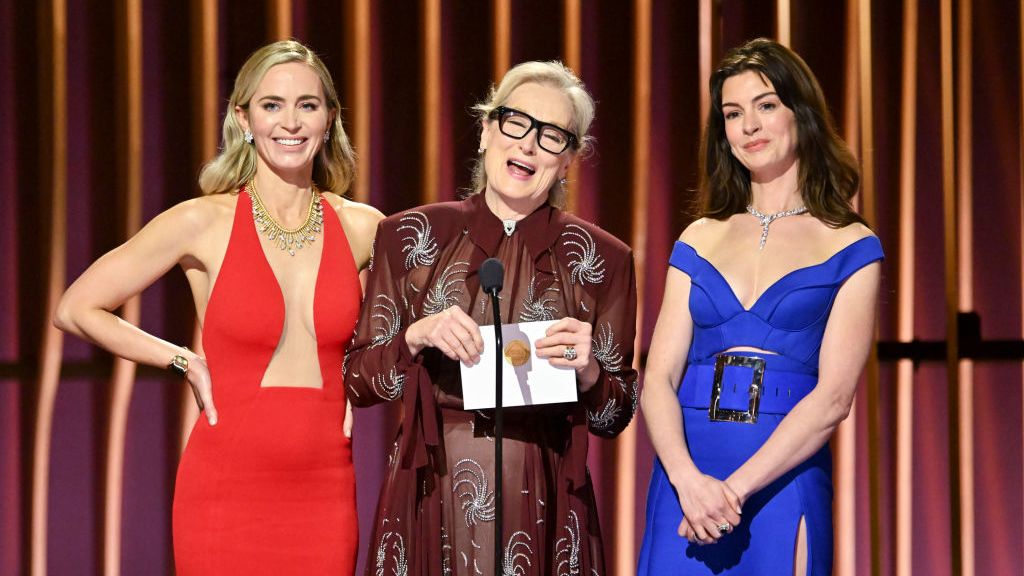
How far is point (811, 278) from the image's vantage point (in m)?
2.04

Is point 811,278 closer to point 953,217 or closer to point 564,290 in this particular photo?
point 564,290

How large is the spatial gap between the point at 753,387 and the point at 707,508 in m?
0.24

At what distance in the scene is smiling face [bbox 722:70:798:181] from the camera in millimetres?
2125

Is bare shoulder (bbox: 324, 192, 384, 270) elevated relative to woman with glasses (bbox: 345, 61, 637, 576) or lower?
elevated

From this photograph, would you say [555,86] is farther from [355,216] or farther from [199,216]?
[199,216]

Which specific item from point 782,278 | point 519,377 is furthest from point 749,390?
point 519,377

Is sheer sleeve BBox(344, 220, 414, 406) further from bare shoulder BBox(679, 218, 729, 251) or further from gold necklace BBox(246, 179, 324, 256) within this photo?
bare shoulder BBox(679, 218, 729, 251)

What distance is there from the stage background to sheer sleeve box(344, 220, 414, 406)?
1.65 m

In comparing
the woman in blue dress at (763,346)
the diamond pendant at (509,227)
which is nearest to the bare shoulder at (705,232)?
the woman in blue dress at (763,346)

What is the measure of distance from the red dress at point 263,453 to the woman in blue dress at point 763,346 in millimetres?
661

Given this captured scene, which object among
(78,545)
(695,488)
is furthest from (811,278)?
(78,545)

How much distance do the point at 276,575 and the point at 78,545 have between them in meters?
1.68

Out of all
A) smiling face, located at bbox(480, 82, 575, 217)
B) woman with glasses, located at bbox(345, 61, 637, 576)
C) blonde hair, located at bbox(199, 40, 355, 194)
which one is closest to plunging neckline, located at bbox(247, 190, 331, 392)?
blonde hair, located at bbox(199, 40, 355, 194)

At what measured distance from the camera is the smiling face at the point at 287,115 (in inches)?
94.4
